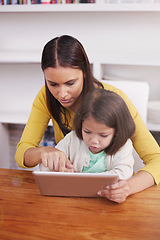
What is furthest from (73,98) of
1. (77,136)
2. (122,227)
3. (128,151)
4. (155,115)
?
(155,115)

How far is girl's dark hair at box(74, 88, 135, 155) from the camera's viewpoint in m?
1.08

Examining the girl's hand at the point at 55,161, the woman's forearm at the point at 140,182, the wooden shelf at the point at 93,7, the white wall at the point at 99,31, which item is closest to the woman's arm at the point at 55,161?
the girl's hand at the point at 55,161

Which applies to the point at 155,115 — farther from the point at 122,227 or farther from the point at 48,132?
the point at 122,227

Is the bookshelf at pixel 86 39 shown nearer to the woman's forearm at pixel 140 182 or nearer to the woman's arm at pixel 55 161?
the woman's forearm at pixel 140 182

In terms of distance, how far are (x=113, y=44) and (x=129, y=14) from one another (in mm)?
269

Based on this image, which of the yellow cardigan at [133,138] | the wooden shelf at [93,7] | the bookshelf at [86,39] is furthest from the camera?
the bookshelf at [86,39]

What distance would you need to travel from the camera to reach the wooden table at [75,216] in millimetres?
859

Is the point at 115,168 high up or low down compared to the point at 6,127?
up

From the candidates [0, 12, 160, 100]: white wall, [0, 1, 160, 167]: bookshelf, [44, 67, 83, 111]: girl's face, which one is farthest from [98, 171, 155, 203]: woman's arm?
[0, 12, 160, 100]: white wall


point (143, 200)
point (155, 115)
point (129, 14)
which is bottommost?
point (155, 115)

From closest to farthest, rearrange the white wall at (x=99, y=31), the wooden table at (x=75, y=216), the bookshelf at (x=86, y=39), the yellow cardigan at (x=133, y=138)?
the wooden table at (x=75, y=216) → the yellow cardigan at (x=133, y=138) → the bookshelf at (x=86, y=39) → the white wall at (x=99, y=31)

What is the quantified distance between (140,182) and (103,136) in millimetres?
216

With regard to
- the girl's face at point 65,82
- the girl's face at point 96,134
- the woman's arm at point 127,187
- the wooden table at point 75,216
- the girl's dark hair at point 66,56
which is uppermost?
the girl's dark hair at point 66,56

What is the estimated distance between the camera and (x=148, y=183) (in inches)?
42.9
